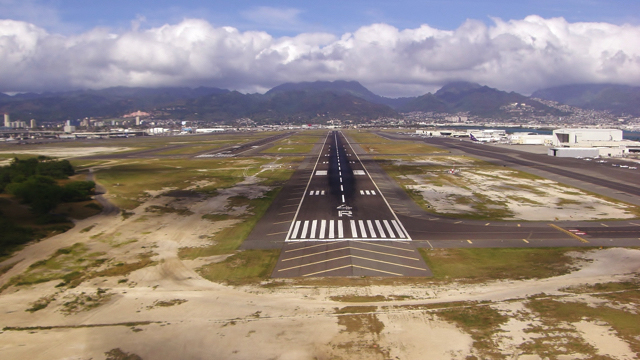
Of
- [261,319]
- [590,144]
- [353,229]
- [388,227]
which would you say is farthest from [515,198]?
[590,144]

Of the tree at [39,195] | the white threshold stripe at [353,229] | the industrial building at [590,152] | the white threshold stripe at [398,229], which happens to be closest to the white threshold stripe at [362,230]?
the white threshold stripe at [353,229]

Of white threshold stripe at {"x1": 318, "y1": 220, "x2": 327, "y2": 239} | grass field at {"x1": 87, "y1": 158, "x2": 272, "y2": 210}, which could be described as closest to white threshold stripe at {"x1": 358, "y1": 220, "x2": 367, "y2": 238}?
white threshold stripe at {"x1": 318, "y1": 220, "x2": 327, "y2": 239}

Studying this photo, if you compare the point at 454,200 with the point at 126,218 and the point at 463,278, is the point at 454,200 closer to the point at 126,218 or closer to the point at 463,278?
the point at 463,278

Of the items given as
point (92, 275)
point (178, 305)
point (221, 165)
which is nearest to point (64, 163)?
point (221, 165)

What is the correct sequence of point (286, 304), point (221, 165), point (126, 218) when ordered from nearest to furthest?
1. point (286, 304)
2. point (126, 218)
3. point (221, 165)

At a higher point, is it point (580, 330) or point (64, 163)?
point (64, 163)

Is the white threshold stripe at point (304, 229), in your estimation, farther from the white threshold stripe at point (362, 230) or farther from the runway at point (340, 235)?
the white threshold stripe at point (362, 230)

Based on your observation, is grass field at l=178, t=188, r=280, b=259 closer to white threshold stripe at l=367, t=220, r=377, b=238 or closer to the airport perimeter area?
Result: the airport perimeter area

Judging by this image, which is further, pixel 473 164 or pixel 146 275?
pixel 473 164
